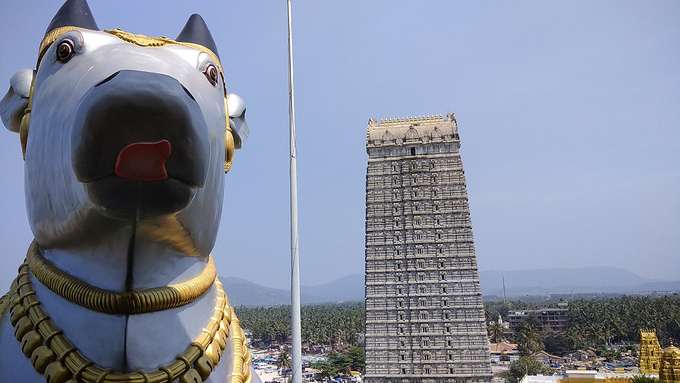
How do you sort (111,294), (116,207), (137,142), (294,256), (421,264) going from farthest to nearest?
(421,264), (294,256), (111,294), (116,207), (137,142)

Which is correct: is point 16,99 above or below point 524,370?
above

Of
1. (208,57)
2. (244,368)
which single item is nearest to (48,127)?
(208,57)

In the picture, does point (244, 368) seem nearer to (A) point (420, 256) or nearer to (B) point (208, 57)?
(B) point (208, 57)

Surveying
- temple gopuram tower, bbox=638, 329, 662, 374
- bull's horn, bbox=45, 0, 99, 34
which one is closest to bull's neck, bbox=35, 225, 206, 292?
bull's horn, bbox=45, 0, 99, 34

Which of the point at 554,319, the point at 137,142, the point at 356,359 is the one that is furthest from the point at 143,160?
the point at 554,319

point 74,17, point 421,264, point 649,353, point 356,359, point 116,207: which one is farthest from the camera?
point 356,359

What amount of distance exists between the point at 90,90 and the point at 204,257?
1188mm

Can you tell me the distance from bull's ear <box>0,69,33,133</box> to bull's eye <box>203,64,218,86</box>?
1172mm

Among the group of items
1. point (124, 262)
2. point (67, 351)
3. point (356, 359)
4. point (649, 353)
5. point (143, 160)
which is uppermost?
point (143, 160)

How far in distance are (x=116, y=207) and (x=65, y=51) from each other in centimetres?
98

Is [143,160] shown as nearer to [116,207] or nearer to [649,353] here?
[116,207]

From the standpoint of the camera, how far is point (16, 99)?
300 cm

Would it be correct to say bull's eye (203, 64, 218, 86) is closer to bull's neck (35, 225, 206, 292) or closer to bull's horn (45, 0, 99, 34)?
bull's horn (45, 0, 99, 34)

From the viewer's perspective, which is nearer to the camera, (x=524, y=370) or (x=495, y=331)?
(x=524, y=370)
